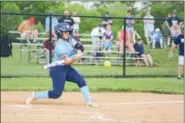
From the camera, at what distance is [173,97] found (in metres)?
13.1

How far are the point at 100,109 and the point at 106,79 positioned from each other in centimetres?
666

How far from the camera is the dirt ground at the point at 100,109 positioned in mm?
9227

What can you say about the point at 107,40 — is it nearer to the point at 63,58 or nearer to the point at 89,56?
the point at 89,56

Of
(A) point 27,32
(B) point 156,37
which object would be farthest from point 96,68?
(B) point 156,37

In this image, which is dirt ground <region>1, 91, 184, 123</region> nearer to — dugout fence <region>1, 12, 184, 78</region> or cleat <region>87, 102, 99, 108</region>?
cleat <region>87, 102, 99, 108</region>

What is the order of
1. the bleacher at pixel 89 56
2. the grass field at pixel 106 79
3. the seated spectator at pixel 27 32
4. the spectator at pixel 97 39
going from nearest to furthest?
the grass field at pixel 106 79, the bleacher at pixel 89 56, the spectator at pixel 97 39, the seated spectator at pixel 27 32

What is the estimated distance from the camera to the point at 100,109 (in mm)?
10641

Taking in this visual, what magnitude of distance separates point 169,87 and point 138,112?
5204mm

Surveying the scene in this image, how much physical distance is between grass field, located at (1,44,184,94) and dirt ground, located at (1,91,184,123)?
3.41ft

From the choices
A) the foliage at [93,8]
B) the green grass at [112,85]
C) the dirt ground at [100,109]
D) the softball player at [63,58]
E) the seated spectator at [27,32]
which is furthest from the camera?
the foliage at [93,8]

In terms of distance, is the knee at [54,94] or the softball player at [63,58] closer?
the softball player at [63,58]

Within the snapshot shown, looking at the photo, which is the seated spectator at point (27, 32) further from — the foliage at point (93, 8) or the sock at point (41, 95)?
the sock at point (41, 95)

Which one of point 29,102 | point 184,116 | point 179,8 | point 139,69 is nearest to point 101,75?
point 139,69

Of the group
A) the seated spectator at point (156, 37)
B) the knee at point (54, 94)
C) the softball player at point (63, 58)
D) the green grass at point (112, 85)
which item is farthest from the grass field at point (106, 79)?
the softball player at point (63, 58)
